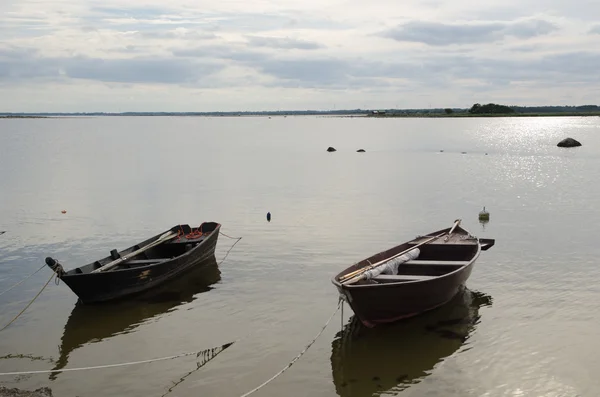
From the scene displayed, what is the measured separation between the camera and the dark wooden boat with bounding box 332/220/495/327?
602 inches

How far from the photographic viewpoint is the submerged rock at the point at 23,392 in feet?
40.0

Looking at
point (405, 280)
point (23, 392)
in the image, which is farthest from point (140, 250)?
point (405, 280)

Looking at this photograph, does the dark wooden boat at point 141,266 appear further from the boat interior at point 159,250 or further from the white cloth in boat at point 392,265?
the white cloth in boat at point 392,265

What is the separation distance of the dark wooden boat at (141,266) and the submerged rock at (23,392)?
469 cm

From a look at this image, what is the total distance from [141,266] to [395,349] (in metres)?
9.80

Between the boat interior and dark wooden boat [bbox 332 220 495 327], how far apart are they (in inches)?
317

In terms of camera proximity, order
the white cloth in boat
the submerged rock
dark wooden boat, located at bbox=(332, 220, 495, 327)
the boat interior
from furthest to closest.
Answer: the boat interior, the white cloth in boat, dark wooden boat, located at bbox=(332, 220, 495, 327), the submerged rock

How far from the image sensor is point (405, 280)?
1692cm

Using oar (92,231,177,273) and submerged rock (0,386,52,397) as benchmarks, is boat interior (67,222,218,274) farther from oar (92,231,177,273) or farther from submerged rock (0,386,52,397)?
submerged rock (0,386,52,397)

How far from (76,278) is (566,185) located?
134 feet

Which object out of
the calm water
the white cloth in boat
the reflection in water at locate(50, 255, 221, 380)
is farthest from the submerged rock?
the white cloth in boat

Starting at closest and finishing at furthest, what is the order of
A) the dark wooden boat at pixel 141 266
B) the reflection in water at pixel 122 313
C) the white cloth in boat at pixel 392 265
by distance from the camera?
the reflection in water at pixel 122 313 → the white cloth in boat at pixel 392 265 → the dark wooden boat at pixel 141 266

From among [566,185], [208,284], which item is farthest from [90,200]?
[566,185]

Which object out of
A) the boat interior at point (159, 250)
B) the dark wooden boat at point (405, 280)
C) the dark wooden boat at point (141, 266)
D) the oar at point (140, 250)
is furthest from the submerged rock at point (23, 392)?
the dark wooden boat at point (405, 280)
